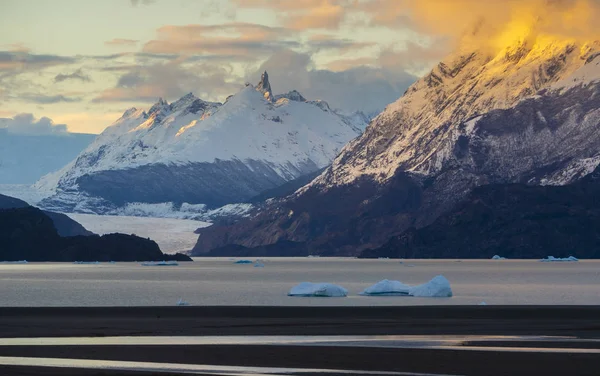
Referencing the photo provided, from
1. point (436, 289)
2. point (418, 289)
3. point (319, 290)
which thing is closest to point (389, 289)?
point (418, 289)

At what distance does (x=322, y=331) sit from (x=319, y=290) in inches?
2290

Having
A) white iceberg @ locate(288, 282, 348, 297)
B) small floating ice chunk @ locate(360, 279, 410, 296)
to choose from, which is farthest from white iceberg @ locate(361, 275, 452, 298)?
white iceberg @ locate(288, 282, 348, 297)

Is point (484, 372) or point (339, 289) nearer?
point (484, 372)

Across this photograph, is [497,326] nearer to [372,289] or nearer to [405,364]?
[405,364]

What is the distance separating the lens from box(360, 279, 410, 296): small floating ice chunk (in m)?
150

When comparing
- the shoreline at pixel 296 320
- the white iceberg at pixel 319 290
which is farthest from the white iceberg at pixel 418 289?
the shoreline at pixel 296 320

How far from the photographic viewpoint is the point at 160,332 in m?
85.4

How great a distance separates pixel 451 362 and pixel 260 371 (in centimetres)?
1042

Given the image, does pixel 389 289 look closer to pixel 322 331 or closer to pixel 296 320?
pixel 296 320

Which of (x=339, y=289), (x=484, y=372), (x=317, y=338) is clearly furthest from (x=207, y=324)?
(x=339, y=289)

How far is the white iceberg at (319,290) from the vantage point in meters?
144

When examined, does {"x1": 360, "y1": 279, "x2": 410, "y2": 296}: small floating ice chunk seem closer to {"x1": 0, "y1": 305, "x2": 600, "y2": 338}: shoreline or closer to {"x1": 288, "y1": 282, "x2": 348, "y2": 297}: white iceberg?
{"x1": 288, "y1": 282, "x2": 348, "y2": 297}: white iceberg

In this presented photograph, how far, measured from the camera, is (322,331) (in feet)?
283

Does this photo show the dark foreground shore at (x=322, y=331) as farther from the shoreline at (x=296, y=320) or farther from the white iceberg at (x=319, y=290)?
the white iceberg at (x=319, y=290)
